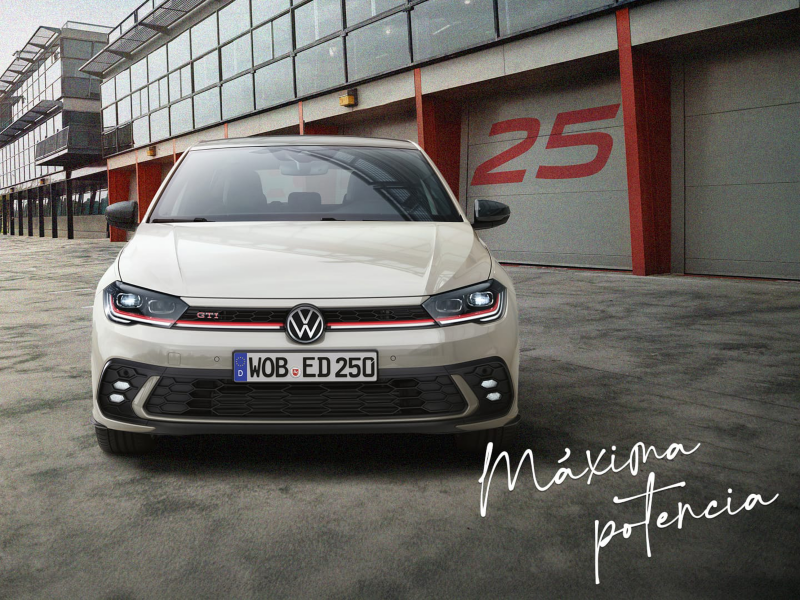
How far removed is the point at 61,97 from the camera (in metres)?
39.5

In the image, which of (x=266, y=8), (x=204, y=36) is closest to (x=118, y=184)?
(x=204, y=36)

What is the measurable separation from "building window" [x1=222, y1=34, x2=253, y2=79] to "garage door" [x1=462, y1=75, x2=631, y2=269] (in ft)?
28.0

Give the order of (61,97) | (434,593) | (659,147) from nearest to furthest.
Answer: (434,593), (659,147), (61,97)

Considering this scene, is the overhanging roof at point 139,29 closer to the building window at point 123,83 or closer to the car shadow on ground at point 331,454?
the building window at point 123,83

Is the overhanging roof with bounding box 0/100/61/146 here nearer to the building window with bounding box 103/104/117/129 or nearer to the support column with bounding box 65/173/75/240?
the support column with bounding box 65/173/75/240

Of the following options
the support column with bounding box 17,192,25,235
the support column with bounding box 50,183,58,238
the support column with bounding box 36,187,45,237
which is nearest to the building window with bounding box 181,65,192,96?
the support column with bounding box 50,183,58,238

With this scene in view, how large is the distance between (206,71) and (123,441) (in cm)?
2140

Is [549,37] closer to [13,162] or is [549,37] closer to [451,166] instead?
[451,166]

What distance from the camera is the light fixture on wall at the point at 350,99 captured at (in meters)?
15.8

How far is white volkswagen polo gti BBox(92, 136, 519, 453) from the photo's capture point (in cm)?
272

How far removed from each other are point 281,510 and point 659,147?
9.42 m

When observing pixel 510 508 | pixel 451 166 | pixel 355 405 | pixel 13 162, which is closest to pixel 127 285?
pixel 355 405

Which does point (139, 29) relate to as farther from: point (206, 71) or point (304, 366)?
point (304, 366)

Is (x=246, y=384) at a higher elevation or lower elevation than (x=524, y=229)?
lower
